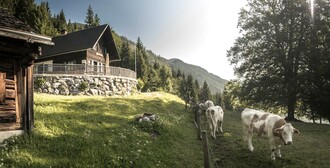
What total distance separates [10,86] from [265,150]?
1271cm

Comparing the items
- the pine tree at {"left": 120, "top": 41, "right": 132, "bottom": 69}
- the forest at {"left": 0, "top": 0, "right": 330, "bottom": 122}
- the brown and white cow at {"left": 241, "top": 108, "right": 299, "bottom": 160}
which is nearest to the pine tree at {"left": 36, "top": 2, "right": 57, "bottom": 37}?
the pine tree at {"left": 120, "top": 41, "right": 132, "bottom": 69}

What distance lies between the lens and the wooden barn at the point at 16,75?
11312mm

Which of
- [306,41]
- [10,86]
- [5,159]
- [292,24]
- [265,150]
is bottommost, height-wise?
[265,150]

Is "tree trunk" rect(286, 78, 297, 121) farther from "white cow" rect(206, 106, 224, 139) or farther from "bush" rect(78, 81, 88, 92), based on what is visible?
"bush" rect(78, 81, 88, 92)

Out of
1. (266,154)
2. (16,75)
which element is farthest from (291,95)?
(16,75)

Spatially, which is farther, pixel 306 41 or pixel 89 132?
pixel 306 41

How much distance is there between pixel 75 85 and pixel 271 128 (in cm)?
2644

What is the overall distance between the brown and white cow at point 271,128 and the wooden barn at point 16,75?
11.0 m

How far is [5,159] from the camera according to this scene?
942 centimetres

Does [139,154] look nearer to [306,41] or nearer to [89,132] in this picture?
[89,132]

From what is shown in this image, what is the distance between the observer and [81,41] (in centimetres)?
4216

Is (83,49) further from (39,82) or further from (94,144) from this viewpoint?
(94,144)

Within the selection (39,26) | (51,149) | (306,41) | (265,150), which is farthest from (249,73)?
(39,26)

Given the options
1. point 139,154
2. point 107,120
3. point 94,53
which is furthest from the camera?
point 94,53
